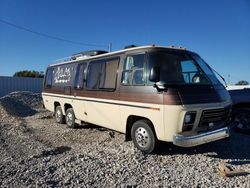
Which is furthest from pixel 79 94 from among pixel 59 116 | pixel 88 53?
pixel 59 116

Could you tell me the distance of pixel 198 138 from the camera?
5.63 metres

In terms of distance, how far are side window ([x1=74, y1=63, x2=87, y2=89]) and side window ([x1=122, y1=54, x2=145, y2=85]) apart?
242cm

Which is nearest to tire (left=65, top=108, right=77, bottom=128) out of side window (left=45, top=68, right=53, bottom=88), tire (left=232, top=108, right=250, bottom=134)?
side window (left=45, top=68, right=53, bottom=88)

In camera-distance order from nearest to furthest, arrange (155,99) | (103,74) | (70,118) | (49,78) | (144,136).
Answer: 1. (155,99)
2. (144,136)
3. (103,74)
4. (70,118)
5. (49,78)

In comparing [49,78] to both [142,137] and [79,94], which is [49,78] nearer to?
[79,94]

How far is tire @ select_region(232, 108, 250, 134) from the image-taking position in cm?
890

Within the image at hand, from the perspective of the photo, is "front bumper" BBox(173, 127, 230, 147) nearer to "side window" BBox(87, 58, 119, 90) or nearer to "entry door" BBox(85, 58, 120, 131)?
"entry door" BBox(85, 58, 120, 131)

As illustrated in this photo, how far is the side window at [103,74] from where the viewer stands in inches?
289

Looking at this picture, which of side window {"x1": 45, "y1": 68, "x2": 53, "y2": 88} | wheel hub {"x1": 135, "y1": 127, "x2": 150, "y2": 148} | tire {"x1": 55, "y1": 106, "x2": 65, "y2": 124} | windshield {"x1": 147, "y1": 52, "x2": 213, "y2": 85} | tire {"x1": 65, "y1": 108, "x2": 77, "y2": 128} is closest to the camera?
windshield {"x1": 147, "y1": 52, "x2": 213, "y2": 85}

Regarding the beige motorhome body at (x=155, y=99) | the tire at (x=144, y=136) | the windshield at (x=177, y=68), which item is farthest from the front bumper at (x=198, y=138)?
the windshield at (x=177, y=68)

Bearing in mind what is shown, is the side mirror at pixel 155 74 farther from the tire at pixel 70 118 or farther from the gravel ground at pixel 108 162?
the tire at pixel 70 118

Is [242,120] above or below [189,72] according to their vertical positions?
below

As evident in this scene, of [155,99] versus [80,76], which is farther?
[80,76]

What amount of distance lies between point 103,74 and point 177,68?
2326 millimetres
